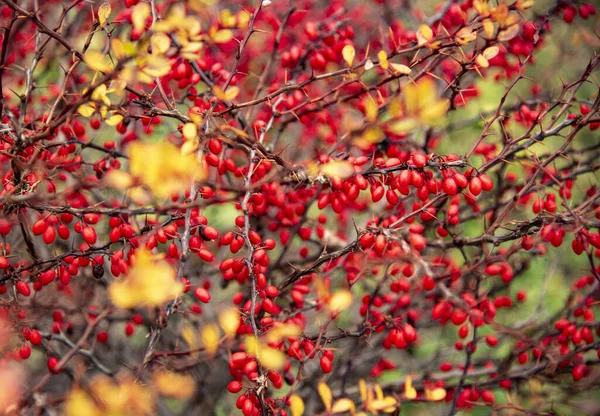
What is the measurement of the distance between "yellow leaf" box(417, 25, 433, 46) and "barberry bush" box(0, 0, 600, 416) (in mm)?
15

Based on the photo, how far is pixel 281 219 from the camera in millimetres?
2740

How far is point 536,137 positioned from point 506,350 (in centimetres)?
205

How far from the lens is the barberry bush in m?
1.40

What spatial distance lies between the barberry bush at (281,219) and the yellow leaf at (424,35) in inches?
0.6

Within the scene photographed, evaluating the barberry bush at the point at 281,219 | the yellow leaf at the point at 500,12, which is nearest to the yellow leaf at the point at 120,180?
the barberry bush at the point at 281,219

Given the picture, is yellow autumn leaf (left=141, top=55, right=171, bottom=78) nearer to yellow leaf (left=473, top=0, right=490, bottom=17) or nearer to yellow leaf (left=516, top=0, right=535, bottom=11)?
yellow leaf (left=473, top=0, right=490, bottom=17)

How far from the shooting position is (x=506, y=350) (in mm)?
3672

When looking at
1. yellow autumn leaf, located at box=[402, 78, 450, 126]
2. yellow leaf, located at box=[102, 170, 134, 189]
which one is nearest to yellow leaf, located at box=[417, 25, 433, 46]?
yellow autumn leaf, located at box=[402, 78, 450, 126]

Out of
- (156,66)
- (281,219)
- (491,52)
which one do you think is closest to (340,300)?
(156,66)

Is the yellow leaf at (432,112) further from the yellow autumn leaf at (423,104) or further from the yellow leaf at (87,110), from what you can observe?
the yellow leaf at (87,110)

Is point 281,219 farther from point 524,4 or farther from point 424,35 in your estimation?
point 524,4

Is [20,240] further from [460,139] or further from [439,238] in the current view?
[460,139]

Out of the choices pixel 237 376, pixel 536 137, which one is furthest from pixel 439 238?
pixel 237 376

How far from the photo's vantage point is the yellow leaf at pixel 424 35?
66.4 inches
